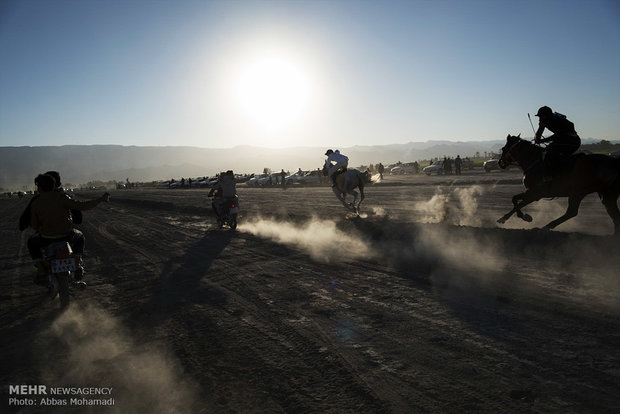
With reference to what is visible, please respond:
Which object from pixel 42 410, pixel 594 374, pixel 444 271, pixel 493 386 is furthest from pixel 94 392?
pixel 444 271

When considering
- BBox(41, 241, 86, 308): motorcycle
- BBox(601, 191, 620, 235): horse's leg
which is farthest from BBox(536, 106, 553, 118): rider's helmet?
BBox(41, 241, 86, 308): motorcycle

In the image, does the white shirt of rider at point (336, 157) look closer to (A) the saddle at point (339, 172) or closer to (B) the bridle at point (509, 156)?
(A) the saddle at point (339, 172)

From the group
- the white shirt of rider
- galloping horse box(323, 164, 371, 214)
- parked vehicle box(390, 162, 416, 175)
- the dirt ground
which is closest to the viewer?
Answer: the dirt ground

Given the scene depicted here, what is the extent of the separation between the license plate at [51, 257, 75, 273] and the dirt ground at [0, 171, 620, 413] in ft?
2.23

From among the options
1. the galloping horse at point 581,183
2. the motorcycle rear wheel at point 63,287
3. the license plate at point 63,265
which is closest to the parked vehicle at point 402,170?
the galloping horse at point 581,183

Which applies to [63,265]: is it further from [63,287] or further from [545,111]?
[545,111]

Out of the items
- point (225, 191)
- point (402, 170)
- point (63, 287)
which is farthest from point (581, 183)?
point (402, 170)

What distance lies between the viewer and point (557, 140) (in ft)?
28.5

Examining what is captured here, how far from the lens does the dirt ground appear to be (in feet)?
11.2

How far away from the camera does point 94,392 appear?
3.79 metres

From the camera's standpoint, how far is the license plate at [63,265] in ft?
20.4

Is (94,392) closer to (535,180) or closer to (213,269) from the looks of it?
(213,269)

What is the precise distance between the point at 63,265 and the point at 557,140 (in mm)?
9619

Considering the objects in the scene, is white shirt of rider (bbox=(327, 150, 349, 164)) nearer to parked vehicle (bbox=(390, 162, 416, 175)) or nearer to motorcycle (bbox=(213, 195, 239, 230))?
motorcycle (bbox=(213, 195, 239, 230))
